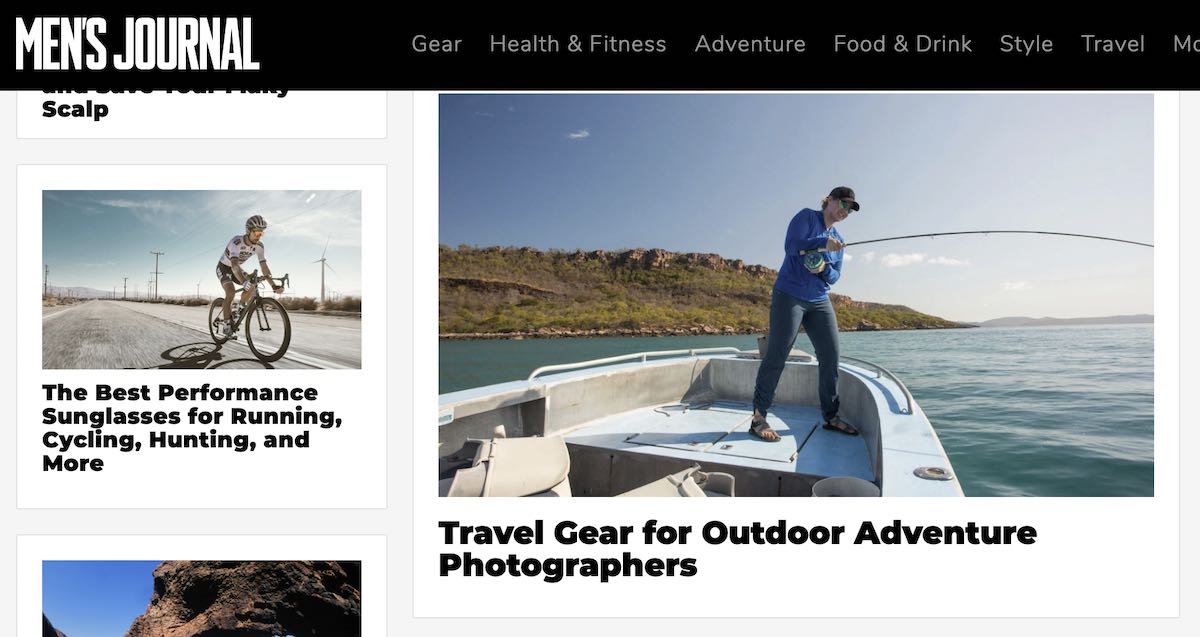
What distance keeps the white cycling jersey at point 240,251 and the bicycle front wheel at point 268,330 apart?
168 millimetres

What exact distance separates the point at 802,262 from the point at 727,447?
109cm

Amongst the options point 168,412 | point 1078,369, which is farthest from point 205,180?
point 1078,369

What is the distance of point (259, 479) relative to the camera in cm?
157

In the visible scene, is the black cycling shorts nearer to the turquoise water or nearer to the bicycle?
the bicycle

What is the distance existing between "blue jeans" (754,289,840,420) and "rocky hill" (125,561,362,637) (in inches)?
90.6

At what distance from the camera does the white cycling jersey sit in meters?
1.82

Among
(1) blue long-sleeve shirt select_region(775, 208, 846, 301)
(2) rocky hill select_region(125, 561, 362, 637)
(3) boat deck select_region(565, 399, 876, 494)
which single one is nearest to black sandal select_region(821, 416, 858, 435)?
(3) boat deck select_region(565, 399, 876, 494)
